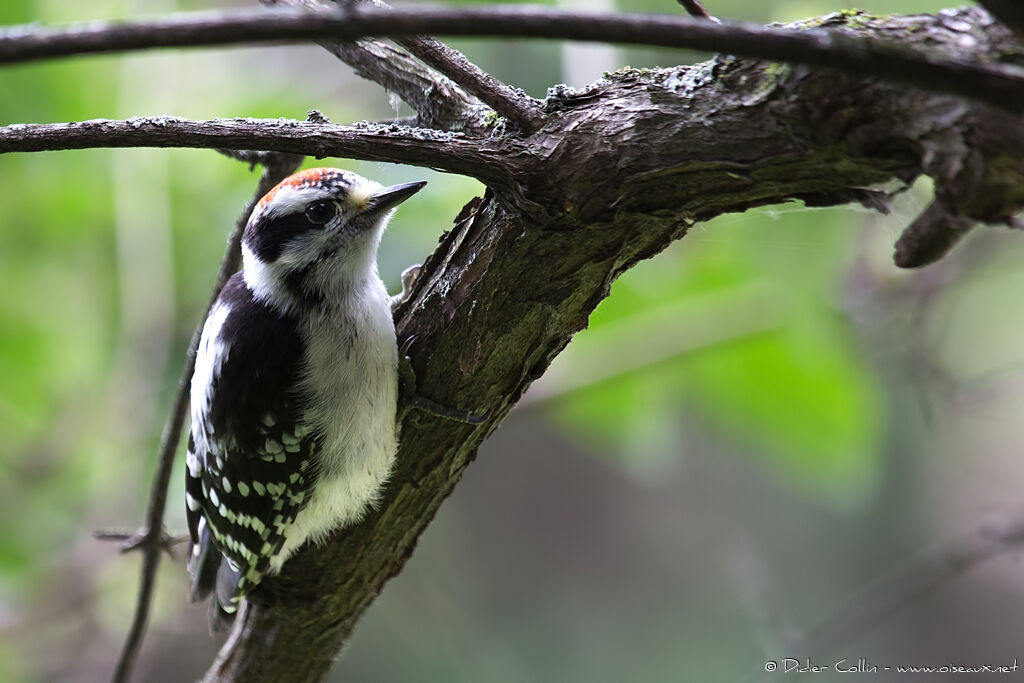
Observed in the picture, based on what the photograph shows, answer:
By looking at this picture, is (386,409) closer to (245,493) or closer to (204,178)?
(245,493)

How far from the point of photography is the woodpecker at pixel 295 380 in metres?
2.30

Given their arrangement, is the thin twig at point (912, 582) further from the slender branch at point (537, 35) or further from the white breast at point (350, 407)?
the slender branch at point (537, 35)

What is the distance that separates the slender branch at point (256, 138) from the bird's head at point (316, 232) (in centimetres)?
97

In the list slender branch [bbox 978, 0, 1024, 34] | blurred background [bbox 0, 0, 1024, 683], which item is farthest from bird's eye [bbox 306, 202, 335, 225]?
slender branch [bbox 978, 0, 1024, 34]

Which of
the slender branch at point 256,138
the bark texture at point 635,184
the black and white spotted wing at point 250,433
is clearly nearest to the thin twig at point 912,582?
the bark texture at point 635,184

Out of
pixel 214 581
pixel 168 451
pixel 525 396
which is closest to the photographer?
pixel 168 451

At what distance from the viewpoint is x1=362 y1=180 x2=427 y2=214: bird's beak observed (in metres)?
2.44

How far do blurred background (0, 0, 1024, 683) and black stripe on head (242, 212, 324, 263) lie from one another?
1.67 feet

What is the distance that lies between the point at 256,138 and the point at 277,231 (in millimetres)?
1138

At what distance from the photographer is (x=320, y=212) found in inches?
97.4

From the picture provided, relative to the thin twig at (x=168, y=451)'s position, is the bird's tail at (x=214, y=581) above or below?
below

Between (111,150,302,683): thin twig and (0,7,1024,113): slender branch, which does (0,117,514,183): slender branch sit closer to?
(0,7,1024,113): slender branch

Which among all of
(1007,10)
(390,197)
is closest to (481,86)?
(1007,10)

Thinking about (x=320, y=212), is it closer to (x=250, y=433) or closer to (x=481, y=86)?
(x=250, y=433)
